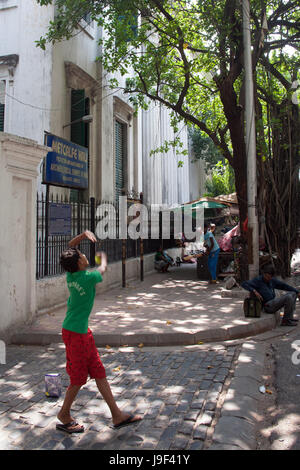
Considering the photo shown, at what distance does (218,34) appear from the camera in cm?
1004

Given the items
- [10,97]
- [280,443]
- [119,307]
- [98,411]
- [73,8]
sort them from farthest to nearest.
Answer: [10,97] < [73,8] < [119,307] < [98,411] < [280,443]

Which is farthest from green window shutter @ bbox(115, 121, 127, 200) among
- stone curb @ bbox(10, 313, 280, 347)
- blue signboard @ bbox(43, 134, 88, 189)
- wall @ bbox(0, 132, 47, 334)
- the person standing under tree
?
stone curb @ bbox(10, 313, 280, 347)

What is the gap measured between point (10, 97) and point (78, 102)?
1885mm

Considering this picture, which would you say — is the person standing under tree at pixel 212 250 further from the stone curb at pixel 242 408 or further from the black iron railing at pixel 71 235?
the stone curb at pixel 242 408

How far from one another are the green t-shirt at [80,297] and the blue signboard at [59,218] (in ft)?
15.7

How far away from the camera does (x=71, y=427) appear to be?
3.25 m

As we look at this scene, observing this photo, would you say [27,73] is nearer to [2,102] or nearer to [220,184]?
[2,102]

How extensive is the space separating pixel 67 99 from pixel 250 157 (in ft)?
20.3

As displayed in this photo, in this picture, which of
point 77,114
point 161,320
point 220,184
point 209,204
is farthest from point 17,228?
point 220,184

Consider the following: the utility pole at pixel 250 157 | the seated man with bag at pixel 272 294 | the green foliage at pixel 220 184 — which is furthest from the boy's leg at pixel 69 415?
the green foliage at pixel 220 184

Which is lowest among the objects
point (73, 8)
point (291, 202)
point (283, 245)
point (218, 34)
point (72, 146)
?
point (283, 245)

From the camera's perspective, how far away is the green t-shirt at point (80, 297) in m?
3.38
